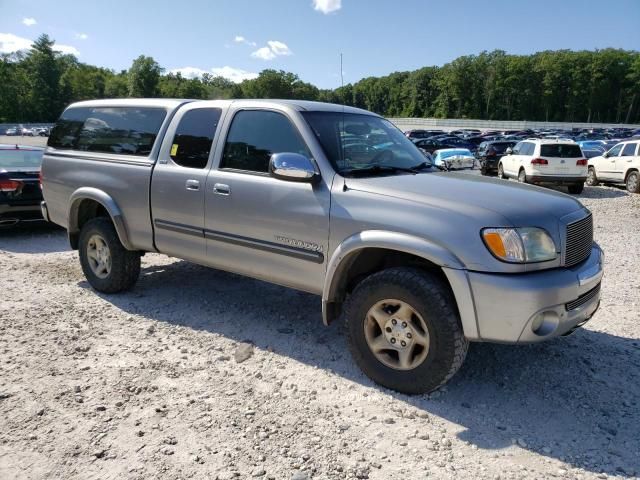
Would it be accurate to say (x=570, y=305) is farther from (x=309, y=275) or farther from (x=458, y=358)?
(x=309, y=275)

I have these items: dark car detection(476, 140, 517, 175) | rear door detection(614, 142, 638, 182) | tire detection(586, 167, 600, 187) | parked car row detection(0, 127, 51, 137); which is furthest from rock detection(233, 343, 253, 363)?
parked car row detection(0, 127, 51, 137)

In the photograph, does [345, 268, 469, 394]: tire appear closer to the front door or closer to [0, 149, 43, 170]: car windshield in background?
the front door

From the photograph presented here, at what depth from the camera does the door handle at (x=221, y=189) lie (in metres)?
4.20

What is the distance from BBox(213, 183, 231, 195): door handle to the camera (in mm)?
4203

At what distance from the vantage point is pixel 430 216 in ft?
10.6

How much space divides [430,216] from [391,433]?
1.33 meters

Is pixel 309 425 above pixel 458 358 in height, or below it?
below

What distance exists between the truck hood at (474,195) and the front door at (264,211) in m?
0.41

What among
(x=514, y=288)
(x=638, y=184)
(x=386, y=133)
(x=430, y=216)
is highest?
(x=386, y=133)

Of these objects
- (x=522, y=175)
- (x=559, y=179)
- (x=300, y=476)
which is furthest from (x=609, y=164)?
(x=300, y=476)

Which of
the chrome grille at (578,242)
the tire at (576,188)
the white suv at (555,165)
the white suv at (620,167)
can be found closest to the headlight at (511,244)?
the chrome grille at (578,242)

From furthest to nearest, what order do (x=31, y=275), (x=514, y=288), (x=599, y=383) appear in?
(x=31, y=275), (x=599, y=383), (x=514, y=288)

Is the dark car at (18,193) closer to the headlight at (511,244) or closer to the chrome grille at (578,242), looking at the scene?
the headlight at (511,244)

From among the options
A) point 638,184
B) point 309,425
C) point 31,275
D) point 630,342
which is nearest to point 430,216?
point 309,425
